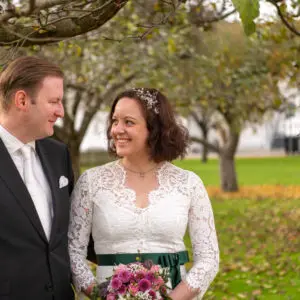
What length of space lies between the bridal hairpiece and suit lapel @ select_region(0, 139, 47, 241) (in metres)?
0.89

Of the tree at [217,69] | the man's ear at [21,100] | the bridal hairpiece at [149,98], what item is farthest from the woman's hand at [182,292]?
the tree at [217,69]

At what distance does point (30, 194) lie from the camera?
3492 mm

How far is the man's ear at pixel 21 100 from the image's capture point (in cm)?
344

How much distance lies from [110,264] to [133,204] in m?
0.37

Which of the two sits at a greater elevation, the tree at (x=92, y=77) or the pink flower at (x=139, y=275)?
the tree at (x=92, y=77)

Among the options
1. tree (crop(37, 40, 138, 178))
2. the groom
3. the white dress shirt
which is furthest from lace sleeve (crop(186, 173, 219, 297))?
tree (crop(37, 40, 138, 178))

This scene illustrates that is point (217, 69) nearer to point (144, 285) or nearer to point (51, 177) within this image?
point (51, 177)

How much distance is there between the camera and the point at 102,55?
12453mm

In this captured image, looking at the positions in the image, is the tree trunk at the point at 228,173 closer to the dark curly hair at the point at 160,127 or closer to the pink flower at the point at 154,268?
the dark curly hair at the point at 160,127

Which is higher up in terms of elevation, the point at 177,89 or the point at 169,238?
the point at 177,89

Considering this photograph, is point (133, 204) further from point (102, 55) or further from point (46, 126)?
point (102, 55)

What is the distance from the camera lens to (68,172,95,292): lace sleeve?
148 inches

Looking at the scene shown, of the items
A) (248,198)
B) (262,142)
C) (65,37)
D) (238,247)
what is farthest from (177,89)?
(262,142)

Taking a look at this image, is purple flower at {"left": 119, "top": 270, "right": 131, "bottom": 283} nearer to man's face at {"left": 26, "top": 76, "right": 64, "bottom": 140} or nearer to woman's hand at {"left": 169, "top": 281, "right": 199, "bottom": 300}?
woman's hand at {"left": 169, "top": 281, "right": 199, "bottom": 300}
